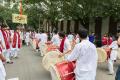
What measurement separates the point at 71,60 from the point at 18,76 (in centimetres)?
497

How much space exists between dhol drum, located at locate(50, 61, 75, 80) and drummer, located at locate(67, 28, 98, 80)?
18 centimetres

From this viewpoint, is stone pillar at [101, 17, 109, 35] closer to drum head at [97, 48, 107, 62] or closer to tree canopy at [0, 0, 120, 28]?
tree canopy at [0, 0, 120, 28]

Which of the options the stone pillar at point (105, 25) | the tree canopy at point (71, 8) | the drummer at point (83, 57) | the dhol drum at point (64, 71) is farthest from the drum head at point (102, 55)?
the stone pillar at point (105, 25)

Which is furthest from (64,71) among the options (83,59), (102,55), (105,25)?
(105,25)

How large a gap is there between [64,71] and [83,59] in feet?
1.70

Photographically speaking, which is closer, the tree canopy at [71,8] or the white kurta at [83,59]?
the white kurta at [83,59]

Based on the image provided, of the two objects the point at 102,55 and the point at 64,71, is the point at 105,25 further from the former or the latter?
the point at 64,71

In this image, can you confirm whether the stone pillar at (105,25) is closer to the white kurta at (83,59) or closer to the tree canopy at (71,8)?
the tree canopy at (71,8)

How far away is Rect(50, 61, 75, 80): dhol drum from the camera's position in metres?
6.93

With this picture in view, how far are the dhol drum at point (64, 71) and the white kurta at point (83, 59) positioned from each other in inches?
7.5

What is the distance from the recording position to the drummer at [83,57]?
22.0 ft

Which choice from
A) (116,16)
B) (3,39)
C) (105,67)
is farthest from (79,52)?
(116,16)

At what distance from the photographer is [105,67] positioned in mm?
14422

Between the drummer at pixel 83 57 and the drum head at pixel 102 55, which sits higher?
the drummer at pixel 83 57
